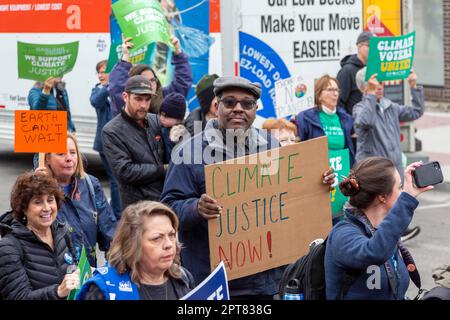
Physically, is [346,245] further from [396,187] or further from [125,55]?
[125,55]

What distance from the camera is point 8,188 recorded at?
14492 millimetres

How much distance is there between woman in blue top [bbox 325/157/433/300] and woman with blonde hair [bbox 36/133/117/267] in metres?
2.18

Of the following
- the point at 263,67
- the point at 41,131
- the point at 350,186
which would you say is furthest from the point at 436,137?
the point at 350,186

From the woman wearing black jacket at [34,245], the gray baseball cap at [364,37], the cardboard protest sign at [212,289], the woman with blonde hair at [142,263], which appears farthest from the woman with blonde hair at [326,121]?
the cardboard protest sign at [212,289]

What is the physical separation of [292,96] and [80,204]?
3818mm

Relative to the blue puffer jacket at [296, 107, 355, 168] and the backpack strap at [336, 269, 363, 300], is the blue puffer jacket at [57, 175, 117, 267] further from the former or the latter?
the blue puffer jacket at [296, 107, 355, 168]

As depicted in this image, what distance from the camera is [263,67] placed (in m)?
11.5

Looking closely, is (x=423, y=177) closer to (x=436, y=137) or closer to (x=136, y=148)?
(x=136, y=148)

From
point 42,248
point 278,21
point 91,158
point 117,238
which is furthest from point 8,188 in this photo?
point 117,238

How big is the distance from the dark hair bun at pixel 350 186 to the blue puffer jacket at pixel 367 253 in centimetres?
A: 12

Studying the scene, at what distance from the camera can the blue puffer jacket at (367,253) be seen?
4.58 meters

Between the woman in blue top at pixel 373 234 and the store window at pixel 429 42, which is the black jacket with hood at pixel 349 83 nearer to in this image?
the woman in blue top at pixel 373 234

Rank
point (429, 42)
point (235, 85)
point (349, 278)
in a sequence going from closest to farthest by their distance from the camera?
point (349, 278) < point (235, 85) < point (429, 42)
